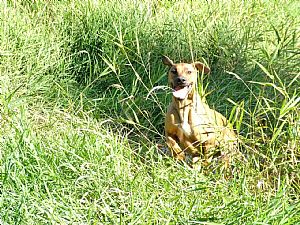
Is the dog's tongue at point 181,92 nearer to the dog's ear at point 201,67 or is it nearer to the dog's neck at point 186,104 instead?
the dog's neck at point 186,104

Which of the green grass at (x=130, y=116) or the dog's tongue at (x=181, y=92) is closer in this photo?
the green grass at (x=130, y=116)

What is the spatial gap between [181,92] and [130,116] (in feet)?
2.56

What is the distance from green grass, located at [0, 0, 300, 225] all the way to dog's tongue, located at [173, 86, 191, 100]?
0.17 metres

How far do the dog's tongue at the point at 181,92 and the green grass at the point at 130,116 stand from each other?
0.17 meters

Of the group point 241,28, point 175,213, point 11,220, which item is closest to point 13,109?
point 11,220

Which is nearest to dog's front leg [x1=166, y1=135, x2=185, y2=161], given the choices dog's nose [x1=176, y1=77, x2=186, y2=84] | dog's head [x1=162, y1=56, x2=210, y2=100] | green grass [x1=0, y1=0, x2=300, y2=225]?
green grass [x1=0, y1=0, x2=300, y2=225]

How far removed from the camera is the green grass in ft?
11.3

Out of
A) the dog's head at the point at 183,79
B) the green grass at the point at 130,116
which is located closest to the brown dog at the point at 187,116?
the dog's head at the point at 183,79

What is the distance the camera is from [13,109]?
15.1ft

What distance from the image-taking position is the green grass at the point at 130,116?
11.3ft

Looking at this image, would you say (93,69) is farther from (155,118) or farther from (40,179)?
(40,179)

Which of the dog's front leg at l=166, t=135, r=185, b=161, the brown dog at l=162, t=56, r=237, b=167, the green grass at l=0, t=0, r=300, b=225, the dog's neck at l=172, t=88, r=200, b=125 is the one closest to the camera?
the green grass at l=0, t=0, r=300, b=225

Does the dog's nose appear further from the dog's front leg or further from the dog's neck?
the dog's front leg

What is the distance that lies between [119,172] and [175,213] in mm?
527
